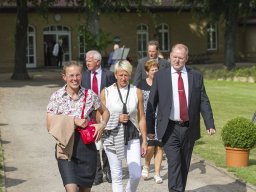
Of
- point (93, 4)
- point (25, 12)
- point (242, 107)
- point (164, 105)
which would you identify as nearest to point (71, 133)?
point (164, 105)

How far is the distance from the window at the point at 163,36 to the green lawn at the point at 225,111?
663 inches

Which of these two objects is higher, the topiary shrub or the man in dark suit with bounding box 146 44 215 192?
the man in dark suit with bounding box 146 44 215 192

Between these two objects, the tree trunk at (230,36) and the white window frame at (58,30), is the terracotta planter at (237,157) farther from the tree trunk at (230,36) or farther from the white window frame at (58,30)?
the white window frame at (58,30)

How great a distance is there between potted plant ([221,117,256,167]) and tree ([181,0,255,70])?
24.1 metres

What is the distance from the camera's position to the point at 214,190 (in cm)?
852

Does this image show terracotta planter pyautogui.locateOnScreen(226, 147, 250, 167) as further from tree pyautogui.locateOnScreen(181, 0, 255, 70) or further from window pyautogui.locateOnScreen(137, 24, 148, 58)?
window pyautogui.locateOnScreen(137, 24, 148, 58)

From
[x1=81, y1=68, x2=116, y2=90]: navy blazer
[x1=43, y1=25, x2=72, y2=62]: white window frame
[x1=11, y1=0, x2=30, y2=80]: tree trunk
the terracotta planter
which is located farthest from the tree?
[x1=81, y1=68, x2=116, y2=90]: navy blazer

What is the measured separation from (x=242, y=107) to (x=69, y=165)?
1421 centimetres

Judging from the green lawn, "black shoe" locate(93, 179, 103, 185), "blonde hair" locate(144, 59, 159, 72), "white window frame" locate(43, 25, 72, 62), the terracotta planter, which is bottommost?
the green lawn

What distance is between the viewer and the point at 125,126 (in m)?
7.45

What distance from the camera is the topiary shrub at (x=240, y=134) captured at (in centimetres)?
965

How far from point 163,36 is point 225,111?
2906 centimetres

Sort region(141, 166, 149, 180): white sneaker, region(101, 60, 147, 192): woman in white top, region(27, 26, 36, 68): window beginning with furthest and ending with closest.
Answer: region(27, 26, 36, 68): window, region(141, 166, 149, 180): white sneaker, region(101, 60, 147, 192): woman in white top

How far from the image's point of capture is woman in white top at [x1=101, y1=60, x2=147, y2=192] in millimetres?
7324
